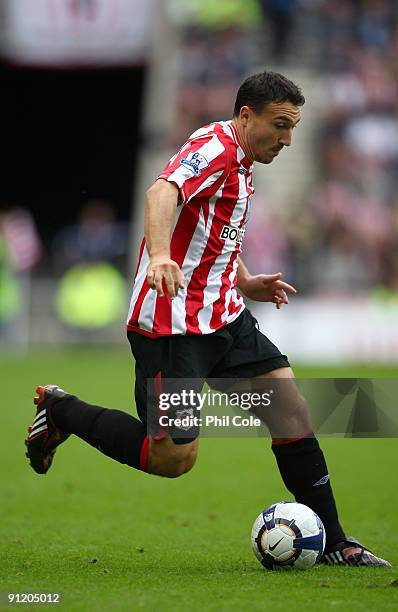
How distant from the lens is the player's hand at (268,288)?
5965 millimetres

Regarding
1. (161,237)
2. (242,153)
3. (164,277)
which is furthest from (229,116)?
(164,277)

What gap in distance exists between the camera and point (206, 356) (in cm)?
529

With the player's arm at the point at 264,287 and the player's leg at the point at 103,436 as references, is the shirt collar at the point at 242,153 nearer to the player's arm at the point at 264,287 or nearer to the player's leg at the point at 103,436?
the player's arm at the point at 264,287

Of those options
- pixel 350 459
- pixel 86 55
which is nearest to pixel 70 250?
pixel 86 55

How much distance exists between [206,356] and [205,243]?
51 centimetres

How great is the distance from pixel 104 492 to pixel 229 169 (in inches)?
125

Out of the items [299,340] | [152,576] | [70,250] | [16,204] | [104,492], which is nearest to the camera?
[152,576]

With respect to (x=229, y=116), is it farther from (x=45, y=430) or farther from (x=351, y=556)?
(x=351, y=556)

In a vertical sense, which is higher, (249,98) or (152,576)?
(249,98)

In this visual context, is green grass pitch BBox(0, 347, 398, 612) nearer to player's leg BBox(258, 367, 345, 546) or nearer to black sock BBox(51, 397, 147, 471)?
player's leg BBox(258, 367, 345, 546)

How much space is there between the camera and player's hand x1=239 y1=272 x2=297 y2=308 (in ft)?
19.6

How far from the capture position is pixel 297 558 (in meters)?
5.11

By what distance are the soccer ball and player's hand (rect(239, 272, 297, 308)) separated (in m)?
1.23

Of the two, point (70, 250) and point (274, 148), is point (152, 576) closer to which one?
point (274, 148)
